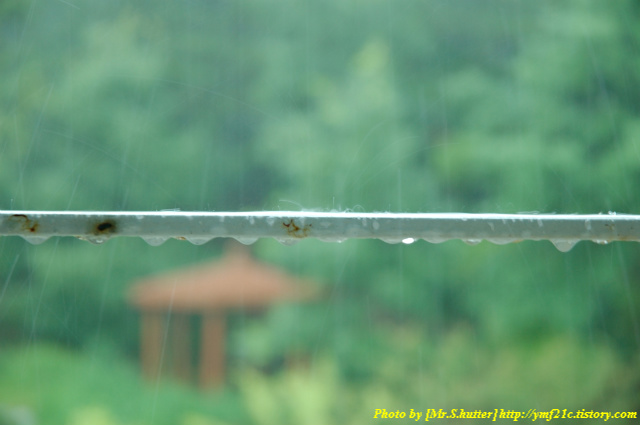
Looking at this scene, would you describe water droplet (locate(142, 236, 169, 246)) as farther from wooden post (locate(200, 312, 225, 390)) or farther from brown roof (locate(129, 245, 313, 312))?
wooden post (locate(200, 312, 225, 390))

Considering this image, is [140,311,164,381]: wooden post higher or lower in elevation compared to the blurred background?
lower

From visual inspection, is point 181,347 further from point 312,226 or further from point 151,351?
point 312,226

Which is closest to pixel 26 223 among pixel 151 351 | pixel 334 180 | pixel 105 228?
pixel 105 228

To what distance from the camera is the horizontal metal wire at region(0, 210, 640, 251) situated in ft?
2.34

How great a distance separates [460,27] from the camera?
1.23 m

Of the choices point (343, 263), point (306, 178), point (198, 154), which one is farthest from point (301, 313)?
point (198, 154)

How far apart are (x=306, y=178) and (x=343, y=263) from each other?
0.22 metres

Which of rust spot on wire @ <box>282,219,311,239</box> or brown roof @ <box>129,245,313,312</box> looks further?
brown roof @ <box>129,245,313,312</box>

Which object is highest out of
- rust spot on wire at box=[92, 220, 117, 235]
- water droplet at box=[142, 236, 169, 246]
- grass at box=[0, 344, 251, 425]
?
rust spot on wire at box=[92, 220, 117, 235]

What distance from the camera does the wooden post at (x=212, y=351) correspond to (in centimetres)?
123

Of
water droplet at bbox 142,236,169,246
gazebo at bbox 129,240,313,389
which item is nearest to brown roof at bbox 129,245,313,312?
gazebo at bbox 129,240,313,389

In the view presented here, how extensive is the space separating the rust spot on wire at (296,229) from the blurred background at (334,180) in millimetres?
393

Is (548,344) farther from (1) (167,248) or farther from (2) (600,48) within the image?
(1) (167,248)

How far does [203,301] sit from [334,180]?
431 millimetres
